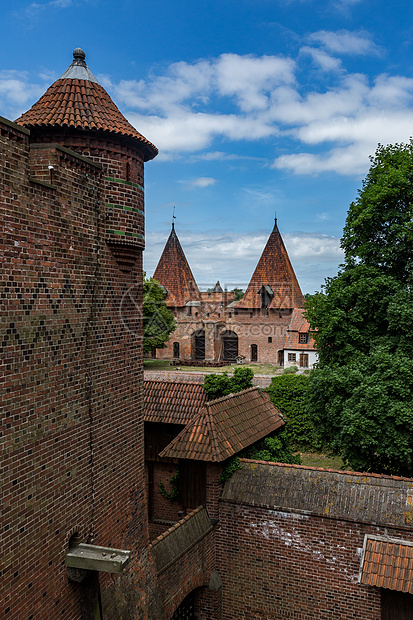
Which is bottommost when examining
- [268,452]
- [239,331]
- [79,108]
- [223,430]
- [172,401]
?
[268,452]

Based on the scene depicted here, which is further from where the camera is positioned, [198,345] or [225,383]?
[198,345]

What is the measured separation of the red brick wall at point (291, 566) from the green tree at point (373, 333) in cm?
308

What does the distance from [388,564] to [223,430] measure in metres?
4.16

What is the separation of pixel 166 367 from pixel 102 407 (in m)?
32.9

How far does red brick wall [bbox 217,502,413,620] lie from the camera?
8.69 meters

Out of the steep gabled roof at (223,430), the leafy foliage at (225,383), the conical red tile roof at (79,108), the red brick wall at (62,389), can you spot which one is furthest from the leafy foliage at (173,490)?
the conical red tile roof at (79,108)

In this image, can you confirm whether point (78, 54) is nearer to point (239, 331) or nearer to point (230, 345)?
point (239, 331)

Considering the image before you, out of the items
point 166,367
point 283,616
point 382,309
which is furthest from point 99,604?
point 166,367

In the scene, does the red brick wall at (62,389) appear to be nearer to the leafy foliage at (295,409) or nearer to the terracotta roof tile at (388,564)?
the terracotta roof tile at (388,564)

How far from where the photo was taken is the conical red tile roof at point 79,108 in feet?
20.0

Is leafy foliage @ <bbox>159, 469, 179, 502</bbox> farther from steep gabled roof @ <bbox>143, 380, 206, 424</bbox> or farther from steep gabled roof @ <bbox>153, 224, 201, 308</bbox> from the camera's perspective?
steep gabled roof @ <bbox>153, 224, 201, 308</bbox>

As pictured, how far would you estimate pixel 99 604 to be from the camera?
5.72 m

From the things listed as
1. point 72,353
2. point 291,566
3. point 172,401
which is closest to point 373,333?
point 172,401

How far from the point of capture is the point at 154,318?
37.2 metres
